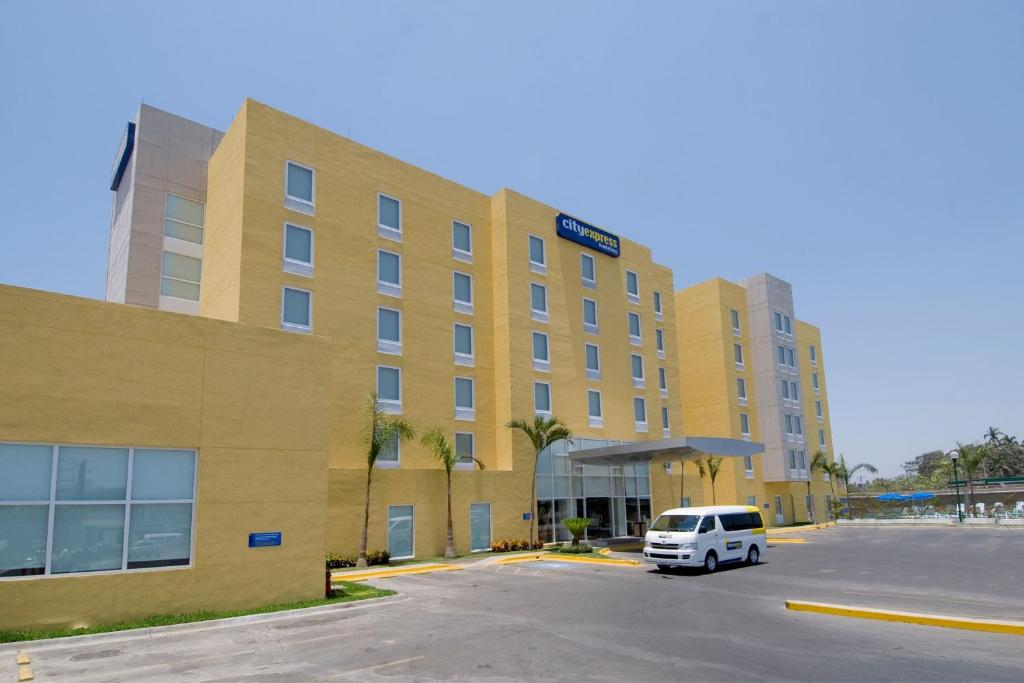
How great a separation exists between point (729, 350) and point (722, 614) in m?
41.3

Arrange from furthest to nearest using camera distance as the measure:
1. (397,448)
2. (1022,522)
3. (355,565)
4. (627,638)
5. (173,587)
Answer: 1. (1022,522)
2. (397,448)
3. (355,565)
4. (173,587)
5. (627,638)

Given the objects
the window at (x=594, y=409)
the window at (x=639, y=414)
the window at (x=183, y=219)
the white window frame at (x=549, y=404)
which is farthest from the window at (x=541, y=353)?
the window at (x=183, y=219)

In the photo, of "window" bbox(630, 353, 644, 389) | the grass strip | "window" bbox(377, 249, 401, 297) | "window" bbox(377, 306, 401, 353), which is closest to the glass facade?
Result: "window" bbox(630, 353, 644, 389)

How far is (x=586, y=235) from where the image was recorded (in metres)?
42.6

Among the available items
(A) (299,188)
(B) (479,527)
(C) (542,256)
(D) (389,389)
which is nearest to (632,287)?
(C) (542,256)

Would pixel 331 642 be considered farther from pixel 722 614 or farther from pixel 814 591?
pixel 814 591

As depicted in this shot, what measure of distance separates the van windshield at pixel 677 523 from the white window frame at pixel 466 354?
45.9ft

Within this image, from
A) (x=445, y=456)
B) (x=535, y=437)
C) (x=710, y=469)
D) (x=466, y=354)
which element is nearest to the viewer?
(x=445, y=456)

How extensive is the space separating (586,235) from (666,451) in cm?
1511

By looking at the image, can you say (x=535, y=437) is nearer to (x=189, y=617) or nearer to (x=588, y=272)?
(x=588, y=272)

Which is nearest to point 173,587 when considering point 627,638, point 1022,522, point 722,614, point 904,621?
point 627,638

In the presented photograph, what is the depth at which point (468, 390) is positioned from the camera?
35406mm

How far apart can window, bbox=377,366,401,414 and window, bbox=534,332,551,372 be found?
8.50 m

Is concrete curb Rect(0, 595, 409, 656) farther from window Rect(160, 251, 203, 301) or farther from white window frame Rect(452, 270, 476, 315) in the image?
window Rect(160, 251, 203, 301)
